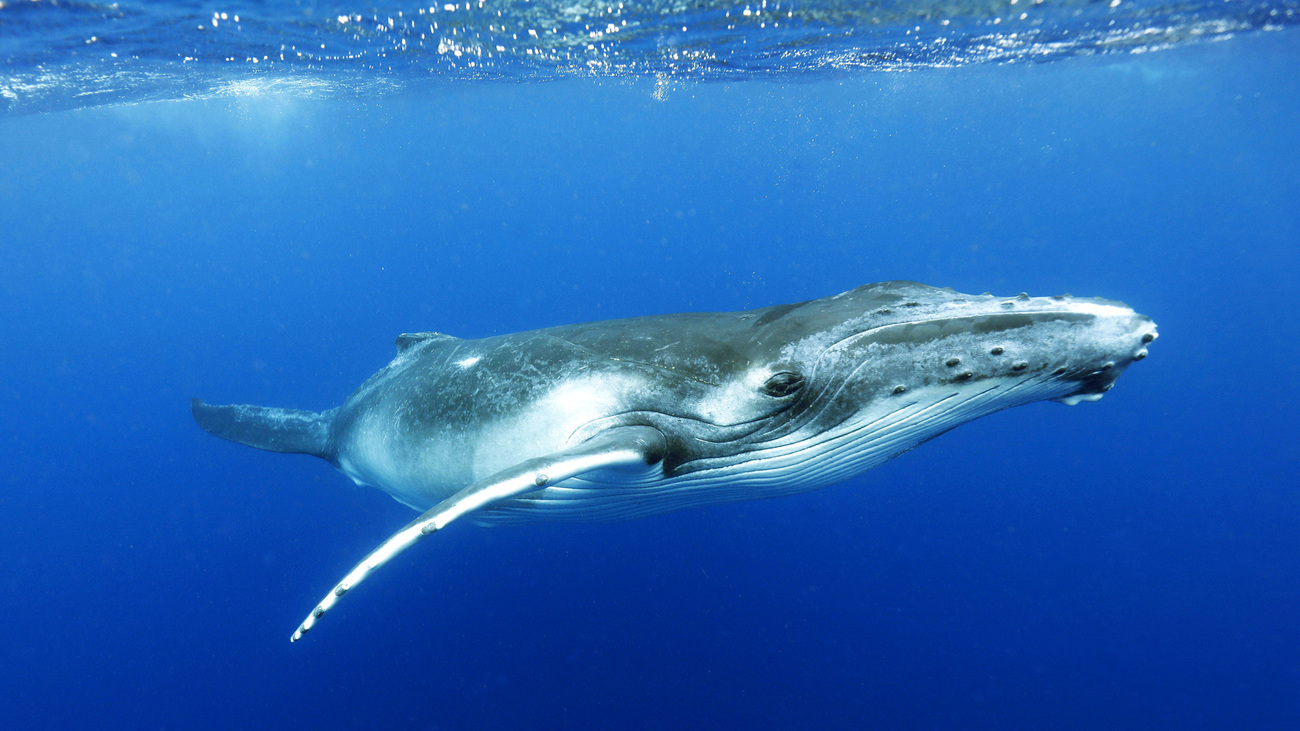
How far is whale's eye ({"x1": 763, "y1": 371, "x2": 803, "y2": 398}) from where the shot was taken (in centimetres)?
392

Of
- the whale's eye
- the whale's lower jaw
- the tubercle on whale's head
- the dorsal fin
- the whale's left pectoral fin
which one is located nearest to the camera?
the whale's left pectoral fin

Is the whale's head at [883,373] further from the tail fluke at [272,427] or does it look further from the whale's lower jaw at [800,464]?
the tail fluke at [272,427]

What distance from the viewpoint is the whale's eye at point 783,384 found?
3.92 m

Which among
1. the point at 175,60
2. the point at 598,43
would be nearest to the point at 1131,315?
the point at 598,43

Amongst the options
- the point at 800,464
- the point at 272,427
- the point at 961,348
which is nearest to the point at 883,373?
the point at 961,348

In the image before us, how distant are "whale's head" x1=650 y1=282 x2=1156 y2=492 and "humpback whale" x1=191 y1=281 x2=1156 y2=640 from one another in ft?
→ 0.04

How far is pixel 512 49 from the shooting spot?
16.3m

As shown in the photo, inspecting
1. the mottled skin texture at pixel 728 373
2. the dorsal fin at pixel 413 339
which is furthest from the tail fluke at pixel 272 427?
the mottled skin texture at pixel 728 373

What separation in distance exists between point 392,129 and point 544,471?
142 feet

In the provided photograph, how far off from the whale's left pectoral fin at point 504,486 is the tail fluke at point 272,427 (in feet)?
16.9

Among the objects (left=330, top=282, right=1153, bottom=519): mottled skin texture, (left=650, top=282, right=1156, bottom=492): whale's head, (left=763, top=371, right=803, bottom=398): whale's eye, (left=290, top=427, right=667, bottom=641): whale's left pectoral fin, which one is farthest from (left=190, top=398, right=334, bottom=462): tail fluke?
(left=763, top=371, right=803, bottom=398): whale's eye

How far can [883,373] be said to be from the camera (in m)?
3.66

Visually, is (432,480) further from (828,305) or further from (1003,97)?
(1003,97)

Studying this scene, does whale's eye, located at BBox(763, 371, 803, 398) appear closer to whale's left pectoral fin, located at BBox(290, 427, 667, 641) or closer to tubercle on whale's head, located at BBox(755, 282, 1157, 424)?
tubercle on whale's head, located at BBox(755, 282, 1157, 424)
